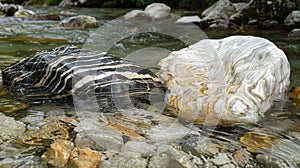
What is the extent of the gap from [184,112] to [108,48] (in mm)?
3843

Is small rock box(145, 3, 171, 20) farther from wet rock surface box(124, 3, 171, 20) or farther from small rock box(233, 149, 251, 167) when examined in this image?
small rock box(233, 149, 251, 167)

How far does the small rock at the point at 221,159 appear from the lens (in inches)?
76.7

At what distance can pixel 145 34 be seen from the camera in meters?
7.91

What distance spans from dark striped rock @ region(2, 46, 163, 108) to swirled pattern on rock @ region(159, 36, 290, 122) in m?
0.36

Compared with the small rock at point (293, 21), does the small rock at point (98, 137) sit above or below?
above

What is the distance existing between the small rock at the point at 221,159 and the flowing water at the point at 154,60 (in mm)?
222

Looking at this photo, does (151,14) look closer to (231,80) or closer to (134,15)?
(134,15)

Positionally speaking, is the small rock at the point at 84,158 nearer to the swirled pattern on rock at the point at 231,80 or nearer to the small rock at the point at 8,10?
the swirled pattern on rock at the point at 231,80

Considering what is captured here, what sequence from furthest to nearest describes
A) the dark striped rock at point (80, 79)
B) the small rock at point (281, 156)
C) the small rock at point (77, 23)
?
1. the small rock at point (77, 23)
2. the dark striped rock at point (80, 79)
3. the small rock at point (281, 156)

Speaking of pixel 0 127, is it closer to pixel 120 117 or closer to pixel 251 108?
pixel 120 117

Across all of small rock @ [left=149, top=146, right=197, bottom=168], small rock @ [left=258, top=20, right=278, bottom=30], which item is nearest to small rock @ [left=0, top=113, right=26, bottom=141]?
small rock @ [left=149, top=146, right=197, bottom=168]

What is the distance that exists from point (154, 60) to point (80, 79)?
1893 millimetres

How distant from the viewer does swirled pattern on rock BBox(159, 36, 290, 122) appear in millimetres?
2623

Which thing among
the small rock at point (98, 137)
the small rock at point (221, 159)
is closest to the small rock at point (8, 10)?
the small rock at point (98, 137)
